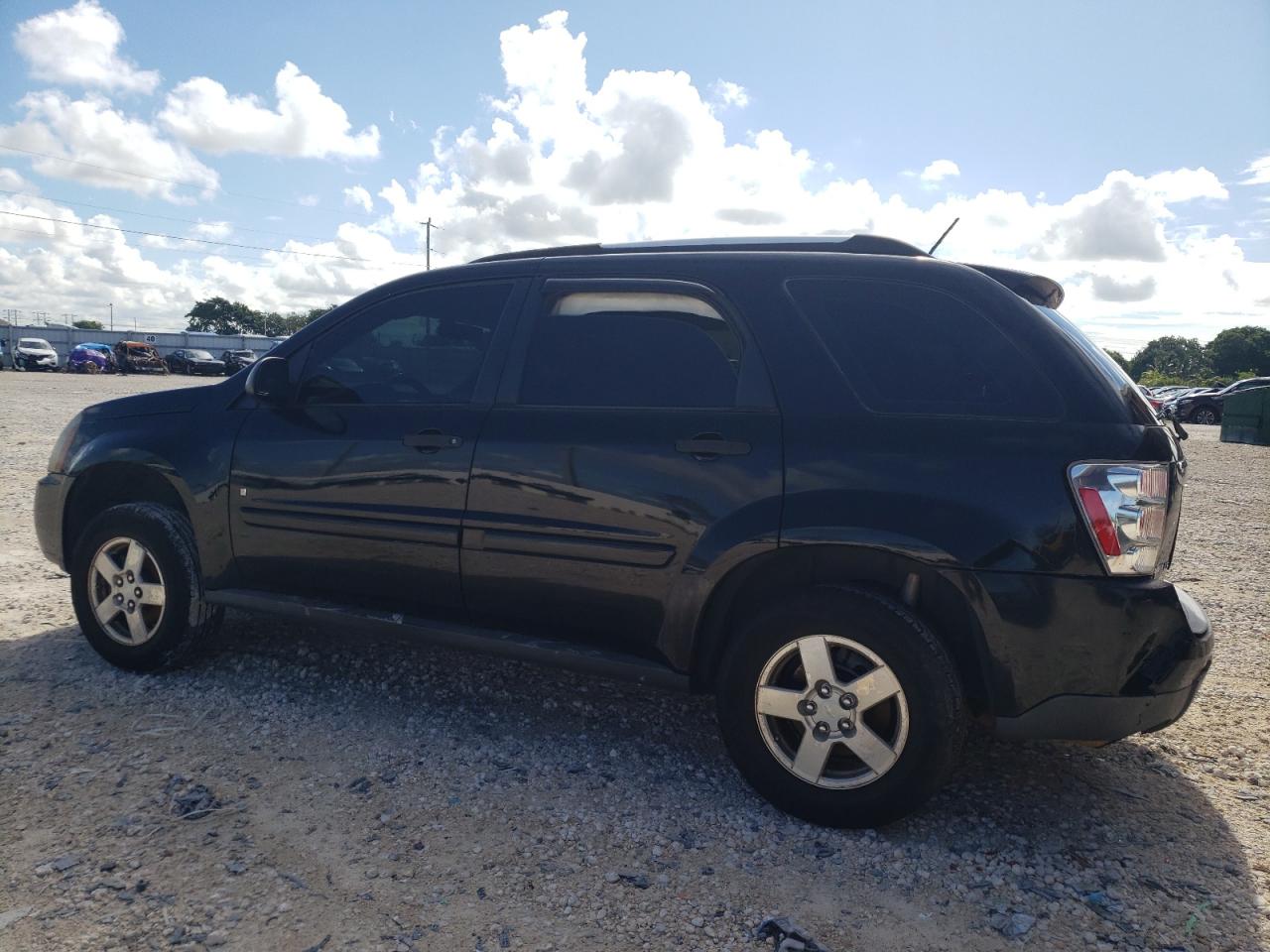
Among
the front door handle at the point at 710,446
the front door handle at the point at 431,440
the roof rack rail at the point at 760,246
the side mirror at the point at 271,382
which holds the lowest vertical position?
the front door handle at the point at 431,440

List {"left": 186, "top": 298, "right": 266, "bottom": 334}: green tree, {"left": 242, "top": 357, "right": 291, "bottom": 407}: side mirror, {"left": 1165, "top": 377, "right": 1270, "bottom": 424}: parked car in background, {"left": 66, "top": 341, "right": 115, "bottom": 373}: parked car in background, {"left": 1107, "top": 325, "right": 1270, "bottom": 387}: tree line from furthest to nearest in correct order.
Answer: {"left": 186, "top": 298, "right": 266, "bottom": 334}: green tree
{"left": 1107, "top": 325, "right": 1270, "bottom": 387}: tree line
{"left": 66, "top": 341, "right": 115, "bottom": 373}: parked car in background
{"left": 1165, "top": 377, "right": 1270, "bottom": 424}: parked car in background
{"left": 242, "top": 357, "right": 291, "bottom": 407}: side mirror

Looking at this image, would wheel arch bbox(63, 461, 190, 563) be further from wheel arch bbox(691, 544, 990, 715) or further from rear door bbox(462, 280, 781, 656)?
wheel arch bbox(691, 544, 990, 715)

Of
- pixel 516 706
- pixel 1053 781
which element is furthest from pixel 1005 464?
pixel 516 706

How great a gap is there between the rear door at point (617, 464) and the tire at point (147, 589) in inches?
57.1

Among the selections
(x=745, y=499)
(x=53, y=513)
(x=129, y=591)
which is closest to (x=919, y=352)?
(x=745, y=499)

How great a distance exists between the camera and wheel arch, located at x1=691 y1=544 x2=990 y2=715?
2643 mm

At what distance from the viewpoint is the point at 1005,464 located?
256 centimetres

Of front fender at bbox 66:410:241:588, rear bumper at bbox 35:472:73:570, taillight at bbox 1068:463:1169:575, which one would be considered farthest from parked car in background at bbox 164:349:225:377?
taillight at bbox 1068:463:1169:575

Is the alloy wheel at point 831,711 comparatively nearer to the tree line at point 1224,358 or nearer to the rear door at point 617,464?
the rear door at point 617,464

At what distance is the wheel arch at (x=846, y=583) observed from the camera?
264cm

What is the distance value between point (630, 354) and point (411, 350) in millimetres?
1047

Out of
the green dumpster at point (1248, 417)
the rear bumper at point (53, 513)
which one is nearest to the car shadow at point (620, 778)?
the rear bumper at point (53, 513)

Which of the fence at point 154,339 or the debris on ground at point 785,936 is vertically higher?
the fence at point 154,339

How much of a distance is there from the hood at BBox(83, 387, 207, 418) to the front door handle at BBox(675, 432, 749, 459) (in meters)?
2.34
